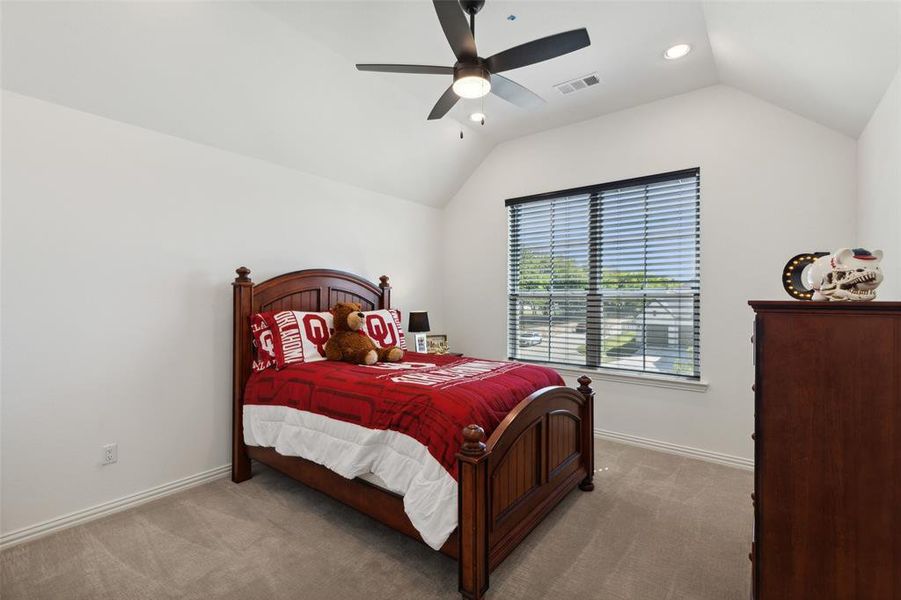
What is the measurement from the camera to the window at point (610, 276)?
3373mm

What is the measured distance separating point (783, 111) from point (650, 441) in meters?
2.72

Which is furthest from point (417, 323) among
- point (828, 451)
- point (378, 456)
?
point (828, 451)

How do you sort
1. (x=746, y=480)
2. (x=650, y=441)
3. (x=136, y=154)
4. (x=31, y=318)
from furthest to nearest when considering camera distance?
(x=650, y=441) < (x=746, y=480) < (x=136, y=154) < (x=31, y=318)

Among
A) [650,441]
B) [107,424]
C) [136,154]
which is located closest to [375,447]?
[107,424]

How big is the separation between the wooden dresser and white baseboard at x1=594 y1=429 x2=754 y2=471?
203 centimetres

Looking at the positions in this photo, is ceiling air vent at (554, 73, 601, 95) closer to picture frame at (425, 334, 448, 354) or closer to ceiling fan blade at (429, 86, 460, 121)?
ceiling fan blade at (429, 86, 460, 121)

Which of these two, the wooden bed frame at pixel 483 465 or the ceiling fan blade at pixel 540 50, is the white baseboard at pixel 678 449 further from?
the ceiling fan blade at pixel 540 50

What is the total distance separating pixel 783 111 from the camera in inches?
115

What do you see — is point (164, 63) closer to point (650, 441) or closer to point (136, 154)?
point (136, 154)

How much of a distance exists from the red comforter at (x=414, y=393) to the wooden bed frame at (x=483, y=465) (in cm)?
11

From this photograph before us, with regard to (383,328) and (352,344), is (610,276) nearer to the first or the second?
(383,328)

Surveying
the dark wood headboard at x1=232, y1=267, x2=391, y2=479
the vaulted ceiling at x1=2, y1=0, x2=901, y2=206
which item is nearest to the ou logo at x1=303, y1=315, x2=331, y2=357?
the dark wood headboard at x1=232, y1=267, x2=391, y2=479

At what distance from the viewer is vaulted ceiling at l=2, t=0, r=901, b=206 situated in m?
1.98

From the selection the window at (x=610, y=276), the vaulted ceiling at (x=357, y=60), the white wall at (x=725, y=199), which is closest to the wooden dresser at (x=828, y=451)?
the vaulted ceiling at (x=357, y=60)
